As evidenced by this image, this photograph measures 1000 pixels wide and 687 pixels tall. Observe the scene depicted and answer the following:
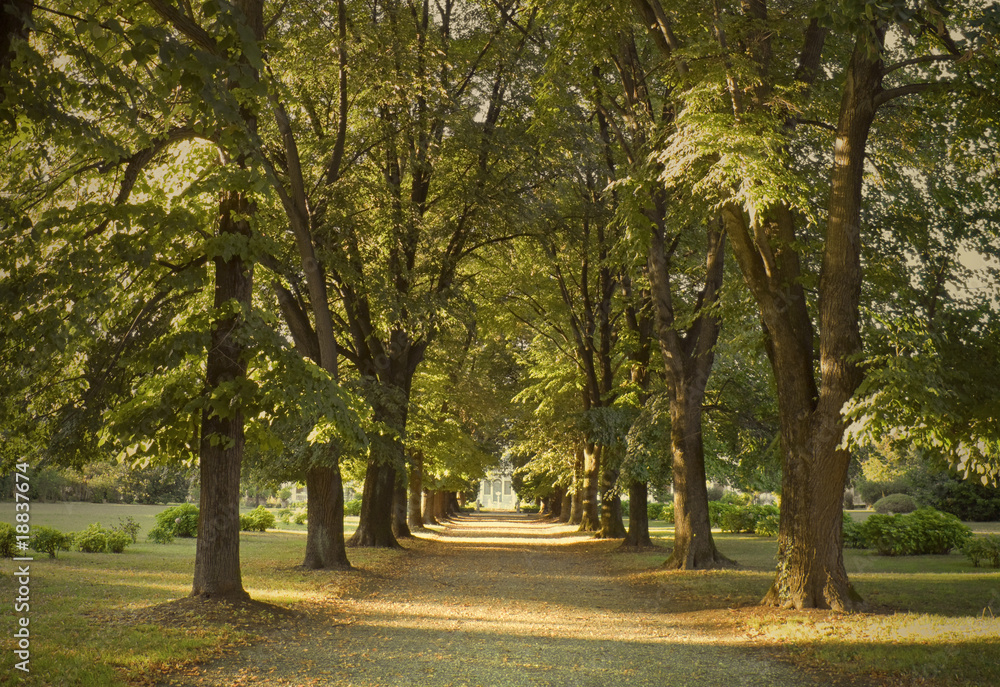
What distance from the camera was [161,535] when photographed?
24391 millimetres

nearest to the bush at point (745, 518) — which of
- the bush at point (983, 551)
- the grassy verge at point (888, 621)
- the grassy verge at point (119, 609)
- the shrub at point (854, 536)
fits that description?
the shrub at point (854, 536)

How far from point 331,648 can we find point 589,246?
690 inches

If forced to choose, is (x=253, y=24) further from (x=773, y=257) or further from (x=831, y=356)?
(x=831, y=356)

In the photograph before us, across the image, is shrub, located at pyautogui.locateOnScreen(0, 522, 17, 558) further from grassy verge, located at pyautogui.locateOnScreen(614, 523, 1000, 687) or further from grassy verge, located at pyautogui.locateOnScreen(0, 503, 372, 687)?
grassy verge, located at pyautogui.locateOnScreen(614, 523, 1000, 687)

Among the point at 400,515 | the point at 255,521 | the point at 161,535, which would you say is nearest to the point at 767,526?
the point at 400,515

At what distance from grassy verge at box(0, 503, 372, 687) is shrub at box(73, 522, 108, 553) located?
0.64 meters

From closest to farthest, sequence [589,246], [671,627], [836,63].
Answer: [671,627] < [836,63] < [589,246]

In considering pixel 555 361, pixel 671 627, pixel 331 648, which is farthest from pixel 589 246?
pixel 331 648

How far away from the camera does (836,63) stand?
15.0m

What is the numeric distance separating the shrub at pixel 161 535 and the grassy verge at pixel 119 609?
601cm

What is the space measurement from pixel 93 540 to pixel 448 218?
1202 cm

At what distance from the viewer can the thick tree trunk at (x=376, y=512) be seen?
20750 millimetres

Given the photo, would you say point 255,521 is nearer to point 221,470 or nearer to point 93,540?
point 93,540

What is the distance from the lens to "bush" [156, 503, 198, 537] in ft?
82.5
